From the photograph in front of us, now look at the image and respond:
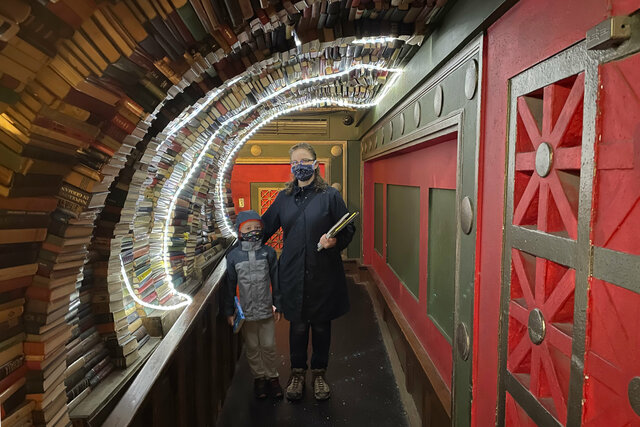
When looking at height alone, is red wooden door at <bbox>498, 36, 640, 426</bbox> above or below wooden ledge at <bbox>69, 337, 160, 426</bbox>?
above

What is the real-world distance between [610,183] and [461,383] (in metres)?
1.29

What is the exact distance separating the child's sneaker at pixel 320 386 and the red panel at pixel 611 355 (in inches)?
82.3

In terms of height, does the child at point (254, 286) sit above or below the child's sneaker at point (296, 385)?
above

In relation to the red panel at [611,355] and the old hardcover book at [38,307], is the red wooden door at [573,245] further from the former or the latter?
the old hardcover book at [38,307]

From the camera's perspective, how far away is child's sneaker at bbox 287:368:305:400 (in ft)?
9.00

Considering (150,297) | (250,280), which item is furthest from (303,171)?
(150,297)

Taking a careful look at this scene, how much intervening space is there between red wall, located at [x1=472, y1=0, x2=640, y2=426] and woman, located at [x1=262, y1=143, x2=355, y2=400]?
1168 millimetres

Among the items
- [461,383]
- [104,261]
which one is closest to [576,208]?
[461,383]

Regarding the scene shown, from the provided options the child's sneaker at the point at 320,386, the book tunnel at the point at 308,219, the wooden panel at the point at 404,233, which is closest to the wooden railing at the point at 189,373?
the book tunnel at the point at 308,219

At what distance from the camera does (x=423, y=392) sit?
2.47 metres

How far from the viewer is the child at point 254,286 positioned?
105 inches

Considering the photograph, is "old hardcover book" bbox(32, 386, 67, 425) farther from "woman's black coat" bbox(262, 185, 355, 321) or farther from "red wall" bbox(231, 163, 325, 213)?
"red wall" bbox(231, 163, 325, 213)

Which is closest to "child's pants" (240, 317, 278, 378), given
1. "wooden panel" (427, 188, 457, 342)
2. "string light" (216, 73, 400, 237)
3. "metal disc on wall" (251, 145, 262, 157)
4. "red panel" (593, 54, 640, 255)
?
"wooden panel" (427, 188, 457, 342)

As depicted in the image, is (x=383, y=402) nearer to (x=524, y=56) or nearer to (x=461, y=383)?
(x=461, y=383)
